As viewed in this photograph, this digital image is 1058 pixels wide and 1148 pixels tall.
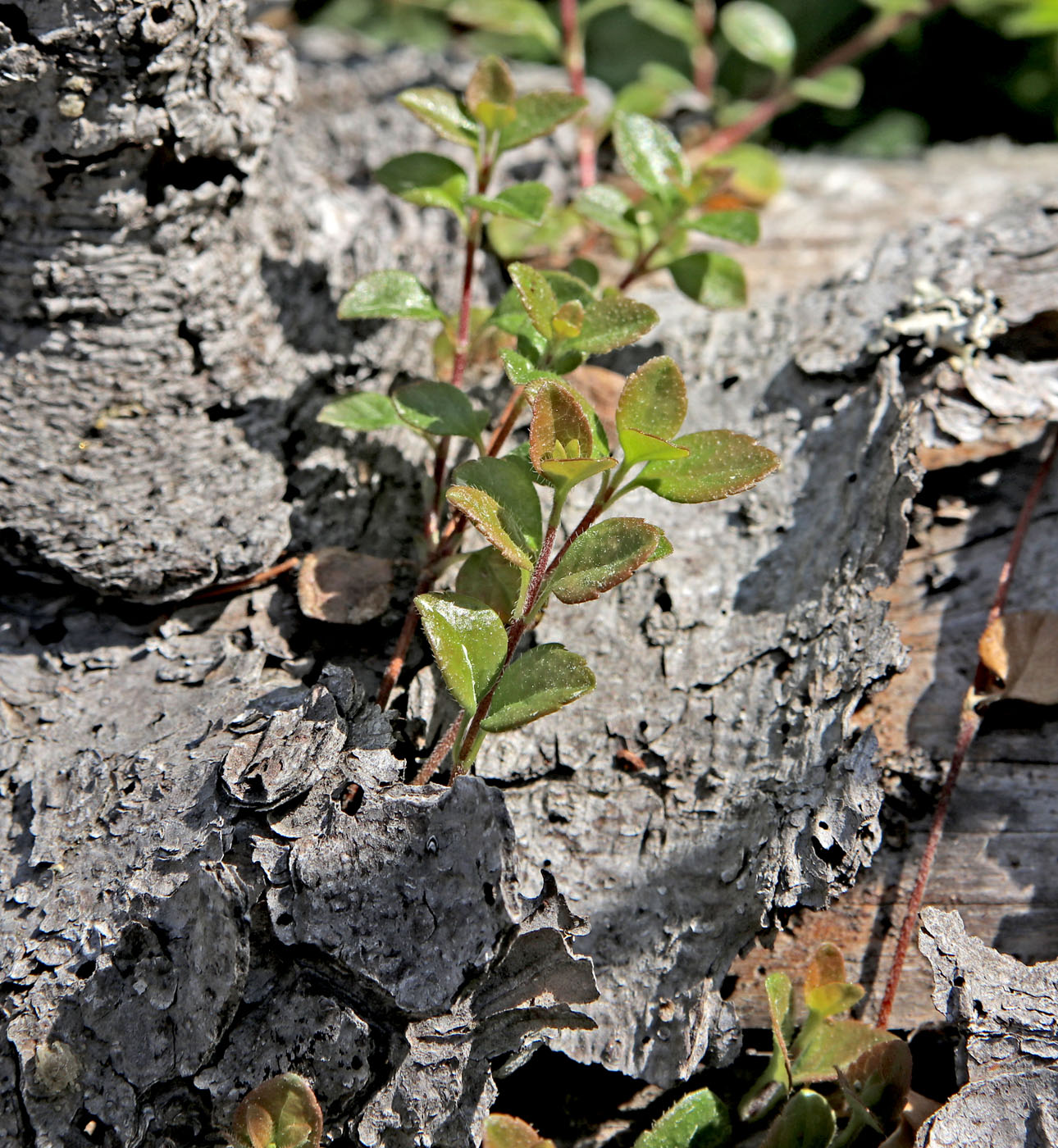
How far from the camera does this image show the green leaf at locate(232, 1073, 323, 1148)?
1.14 m

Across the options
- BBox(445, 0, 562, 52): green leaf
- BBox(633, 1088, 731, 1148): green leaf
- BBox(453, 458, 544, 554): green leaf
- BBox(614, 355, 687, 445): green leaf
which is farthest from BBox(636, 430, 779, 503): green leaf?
BBox(445, 0, 562, 52): green leaf

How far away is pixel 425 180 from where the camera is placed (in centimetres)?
170

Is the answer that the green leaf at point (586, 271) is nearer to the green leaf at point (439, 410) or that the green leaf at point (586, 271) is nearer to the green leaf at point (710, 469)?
the green leaf at point (439, 410)

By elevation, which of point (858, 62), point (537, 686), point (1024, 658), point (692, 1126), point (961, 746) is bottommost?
point (692, 1126)

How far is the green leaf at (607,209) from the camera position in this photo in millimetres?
1857

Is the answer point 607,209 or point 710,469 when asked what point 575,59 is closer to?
point 607,209

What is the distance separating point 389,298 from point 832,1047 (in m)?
1.34

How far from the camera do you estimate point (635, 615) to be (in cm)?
163

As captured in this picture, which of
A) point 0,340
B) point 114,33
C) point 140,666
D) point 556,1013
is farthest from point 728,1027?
point 114,33

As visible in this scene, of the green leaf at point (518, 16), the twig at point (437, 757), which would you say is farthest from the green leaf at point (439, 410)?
the green leaf at point (518, 16)

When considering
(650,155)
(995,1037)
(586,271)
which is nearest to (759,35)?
(650,155)

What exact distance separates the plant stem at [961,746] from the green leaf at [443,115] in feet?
3.96

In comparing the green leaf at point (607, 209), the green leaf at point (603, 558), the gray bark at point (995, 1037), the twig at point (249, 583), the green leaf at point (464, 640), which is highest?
the green leaf at point (607, 209)

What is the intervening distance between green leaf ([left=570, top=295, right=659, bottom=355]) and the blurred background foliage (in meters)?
2.24
